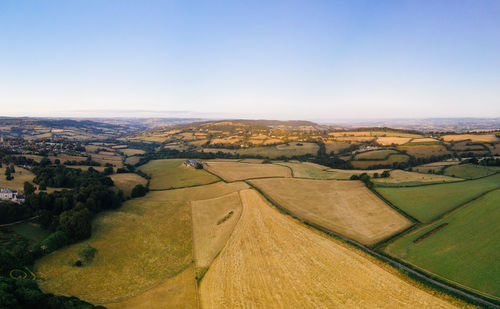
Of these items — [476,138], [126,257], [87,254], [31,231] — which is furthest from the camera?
[476,138]

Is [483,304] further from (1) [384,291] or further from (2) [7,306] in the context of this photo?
(2) [7,306]

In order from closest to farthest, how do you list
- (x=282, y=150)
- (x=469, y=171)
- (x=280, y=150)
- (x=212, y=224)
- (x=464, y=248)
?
(x=464, y=248)
(x=212, y=224)
(x=469, y=171)
(x=282, y=150)
(x=280, y=150)

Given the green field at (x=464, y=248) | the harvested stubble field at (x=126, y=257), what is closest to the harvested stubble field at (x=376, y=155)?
the green field at (x=464, y=248)

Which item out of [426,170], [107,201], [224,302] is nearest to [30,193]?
[107,201]

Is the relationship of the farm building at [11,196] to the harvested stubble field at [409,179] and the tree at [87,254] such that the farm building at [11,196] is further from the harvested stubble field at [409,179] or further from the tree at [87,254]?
the harvested stubble field at [409,179]

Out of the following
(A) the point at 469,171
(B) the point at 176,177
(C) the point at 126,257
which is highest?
(A) the point at 469,171

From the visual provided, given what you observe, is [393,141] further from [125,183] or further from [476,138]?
[125,183]

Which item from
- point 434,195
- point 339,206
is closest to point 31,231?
point 339,206
